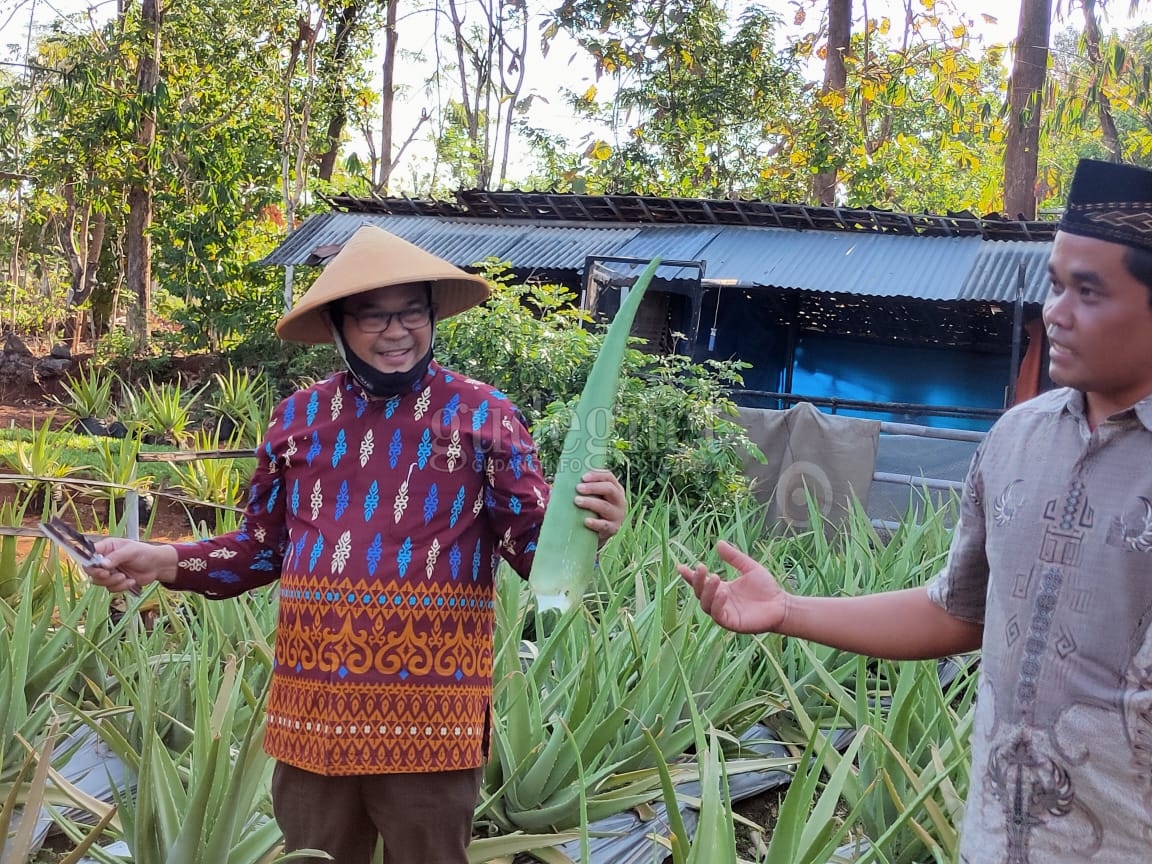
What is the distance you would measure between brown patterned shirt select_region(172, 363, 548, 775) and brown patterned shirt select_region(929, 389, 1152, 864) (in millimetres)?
728

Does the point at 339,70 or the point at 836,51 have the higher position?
the point at 836,51

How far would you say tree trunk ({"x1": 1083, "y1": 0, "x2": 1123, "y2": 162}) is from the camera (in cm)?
958

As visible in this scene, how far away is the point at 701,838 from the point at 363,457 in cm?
72

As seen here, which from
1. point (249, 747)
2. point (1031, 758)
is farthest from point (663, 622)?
point (1031, 758)

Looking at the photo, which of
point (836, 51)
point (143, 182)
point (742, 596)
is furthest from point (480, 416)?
point (836, 51)

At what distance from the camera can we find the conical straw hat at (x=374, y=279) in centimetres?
166

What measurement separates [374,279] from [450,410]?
224mm

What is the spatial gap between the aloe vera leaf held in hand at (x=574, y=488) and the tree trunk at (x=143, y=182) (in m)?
12.9

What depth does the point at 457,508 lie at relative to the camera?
1.67m

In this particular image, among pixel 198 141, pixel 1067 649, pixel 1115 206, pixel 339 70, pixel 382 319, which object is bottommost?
pixel 1067 649

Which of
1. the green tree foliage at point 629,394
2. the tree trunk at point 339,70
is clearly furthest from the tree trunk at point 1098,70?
the tree trunk at point 339,70

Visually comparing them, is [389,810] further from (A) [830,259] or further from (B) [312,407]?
(A) [830,259]

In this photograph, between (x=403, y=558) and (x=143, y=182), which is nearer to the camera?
(x=403, y=558)

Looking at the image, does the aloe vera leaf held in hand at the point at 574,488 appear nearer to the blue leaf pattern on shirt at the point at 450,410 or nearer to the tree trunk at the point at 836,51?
the blue leaf pattern on shirt at the point at 450,410
